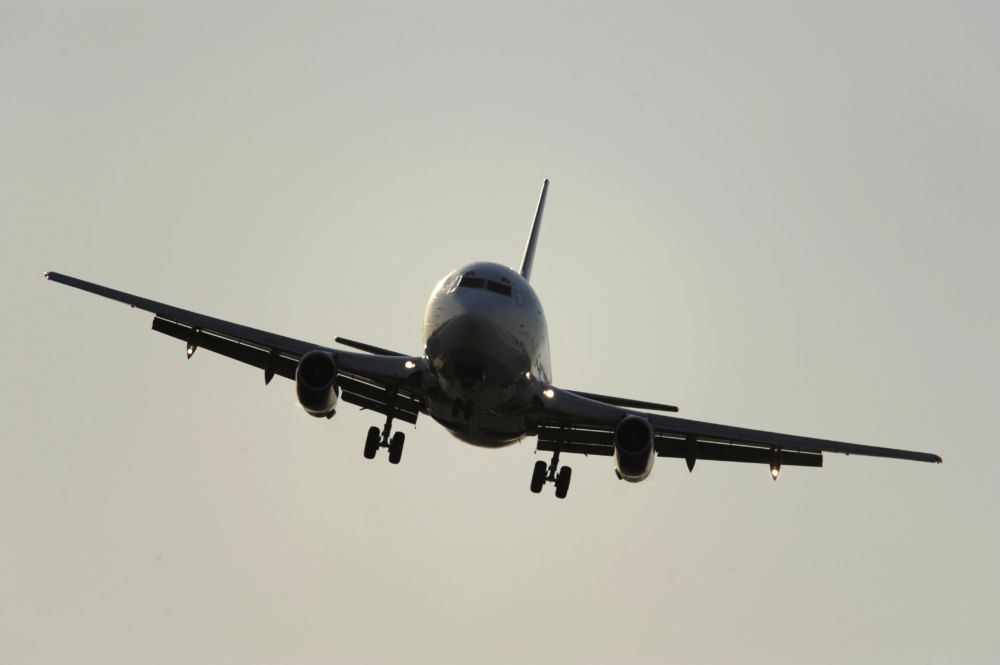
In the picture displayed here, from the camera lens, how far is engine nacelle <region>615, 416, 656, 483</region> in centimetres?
2995

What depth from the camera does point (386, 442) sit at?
1323 inches

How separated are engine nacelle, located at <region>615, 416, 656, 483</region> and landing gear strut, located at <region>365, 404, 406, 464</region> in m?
6.51

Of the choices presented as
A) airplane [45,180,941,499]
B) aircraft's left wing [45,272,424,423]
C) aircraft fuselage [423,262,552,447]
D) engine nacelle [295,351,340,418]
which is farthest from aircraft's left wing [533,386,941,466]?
engine nacelle [295,351,340,418]

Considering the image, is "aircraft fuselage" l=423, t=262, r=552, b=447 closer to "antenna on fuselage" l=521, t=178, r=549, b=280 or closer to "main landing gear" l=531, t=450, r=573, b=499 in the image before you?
"main landing gear" l=531, t=450, r=573, b=499

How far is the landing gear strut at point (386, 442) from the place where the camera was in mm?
33469

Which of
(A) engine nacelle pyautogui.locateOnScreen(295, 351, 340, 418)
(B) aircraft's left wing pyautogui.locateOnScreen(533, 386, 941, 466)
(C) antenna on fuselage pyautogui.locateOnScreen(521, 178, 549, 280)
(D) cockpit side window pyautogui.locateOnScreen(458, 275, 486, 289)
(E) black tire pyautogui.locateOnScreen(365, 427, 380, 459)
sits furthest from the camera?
(C) antenna on fuselage pyautogui.locateOnScreen(521, 178, 549, 280)

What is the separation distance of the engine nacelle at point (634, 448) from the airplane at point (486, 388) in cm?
2

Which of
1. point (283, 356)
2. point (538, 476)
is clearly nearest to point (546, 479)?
point (538, 476)

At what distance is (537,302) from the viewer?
29.7 m

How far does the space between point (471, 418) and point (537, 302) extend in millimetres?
3122

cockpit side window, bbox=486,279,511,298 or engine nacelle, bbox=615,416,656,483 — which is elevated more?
cockpit side window, bbox=486,279,511,298

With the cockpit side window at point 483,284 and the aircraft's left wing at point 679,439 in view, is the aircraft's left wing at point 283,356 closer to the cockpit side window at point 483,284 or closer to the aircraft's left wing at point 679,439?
the cockpit side window at point 483,284

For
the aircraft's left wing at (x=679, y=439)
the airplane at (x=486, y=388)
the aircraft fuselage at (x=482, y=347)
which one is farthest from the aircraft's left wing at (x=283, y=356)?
the aircraft's left wing at (x=679, y=439)

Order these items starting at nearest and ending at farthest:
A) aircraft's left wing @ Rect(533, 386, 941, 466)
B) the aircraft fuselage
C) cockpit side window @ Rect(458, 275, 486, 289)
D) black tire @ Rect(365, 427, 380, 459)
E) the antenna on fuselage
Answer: the aircraft fuselage → cockpit side window @ Rect(458, 275, 486, 289) → aircraft's left wing @ Rect(533, 386, 941, 466) → black tire @ Rect(365, 427, 380, 459) → the antenna on fuselage
